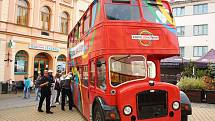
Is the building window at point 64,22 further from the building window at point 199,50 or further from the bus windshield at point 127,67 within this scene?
the bus windshield at point 127,67

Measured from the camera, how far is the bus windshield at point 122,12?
7074 millimetres

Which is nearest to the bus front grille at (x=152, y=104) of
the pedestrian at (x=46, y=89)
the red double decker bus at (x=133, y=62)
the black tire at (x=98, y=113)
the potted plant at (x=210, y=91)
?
the red double decker bus at (x=133, y=62)

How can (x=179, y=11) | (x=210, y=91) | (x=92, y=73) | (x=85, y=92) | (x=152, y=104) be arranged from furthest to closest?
(x=179, y=11), (x=210, y=91), (x=85, y=92), (x=92, y=73), (x=152, y=104)

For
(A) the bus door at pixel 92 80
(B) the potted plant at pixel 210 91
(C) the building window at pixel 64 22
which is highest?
(C) the building window at pixel 64 22

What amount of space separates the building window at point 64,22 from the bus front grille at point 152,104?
24.5 meters

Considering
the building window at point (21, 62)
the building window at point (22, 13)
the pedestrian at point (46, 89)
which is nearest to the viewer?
the pedestrian at point (46, 89)

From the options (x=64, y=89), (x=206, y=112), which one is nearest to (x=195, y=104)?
(x=206, y=112)

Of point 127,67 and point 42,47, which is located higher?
point 42,47

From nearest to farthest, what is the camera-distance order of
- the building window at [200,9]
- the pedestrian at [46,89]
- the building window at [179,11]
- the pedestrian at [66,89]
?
the pedestrian at [46,89]
the pedestrian at [66,89]
the building window at [200,9]
the building window at [179,11]

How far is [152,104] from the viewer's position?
264 inches

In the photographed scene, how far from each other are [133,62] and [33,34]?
68.5ft

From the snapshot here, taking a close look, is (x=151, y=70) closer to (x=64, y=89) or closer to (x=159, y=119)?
(x=159, y=119)

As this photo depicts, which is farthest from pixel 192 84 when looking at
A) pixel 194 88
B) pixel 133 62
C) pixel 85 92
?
pixel 133 62

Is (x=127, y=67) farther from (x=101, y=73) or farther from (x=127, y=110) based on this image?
(x=127, y=110)
